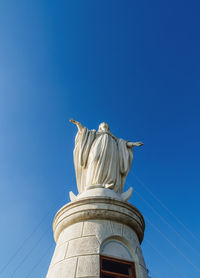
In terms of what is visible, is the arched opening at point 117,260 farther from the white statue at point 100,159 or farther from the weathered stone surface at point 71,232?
the white statue at point 100,159

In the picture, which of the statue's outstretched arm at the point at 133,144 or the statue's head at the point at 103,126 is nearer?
the statue's outstretched arm at the point at 133,144

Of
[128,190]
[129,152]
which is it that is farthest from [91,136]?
[128,190]

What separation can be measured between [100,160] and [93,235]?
3.06m

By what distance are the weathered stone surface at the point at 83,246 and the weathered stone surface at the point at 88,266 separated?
0.13 m

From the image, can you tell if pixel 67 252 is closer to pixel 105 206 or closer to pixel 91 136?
pixel 105 206

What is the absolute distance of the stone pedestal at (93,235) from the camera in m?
5.11

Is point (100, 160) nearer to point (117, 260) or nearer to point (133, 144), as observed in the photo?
point (133, 144)

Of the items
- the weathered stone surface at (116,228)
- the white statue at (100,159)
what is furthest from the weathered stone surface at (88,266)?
the white statue at (100,159)

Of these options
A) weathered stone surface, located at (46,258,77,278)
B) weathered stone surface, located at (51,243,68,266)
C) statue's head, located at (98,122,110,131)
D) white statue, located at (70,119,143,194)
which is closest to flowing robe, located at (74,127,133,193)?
white statue, located at (70,119,143,194)

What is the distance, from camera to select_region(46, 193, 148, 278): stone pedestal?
511 centimetres

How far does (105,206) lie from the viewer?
6184 millimetres

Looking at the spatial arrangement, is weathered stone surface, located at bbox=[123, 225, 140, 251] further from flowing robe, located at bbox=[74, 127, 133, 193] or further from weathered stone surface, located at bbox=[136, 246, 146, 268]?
flowing robe, located at bbox=[74, 127, 133, 193]

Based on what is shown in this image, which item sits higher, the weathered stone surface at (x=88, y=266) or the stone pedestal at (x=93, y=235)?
the stone pedestal at (x=93, y=235)

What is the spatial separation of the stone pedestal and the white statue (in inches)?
50.5
